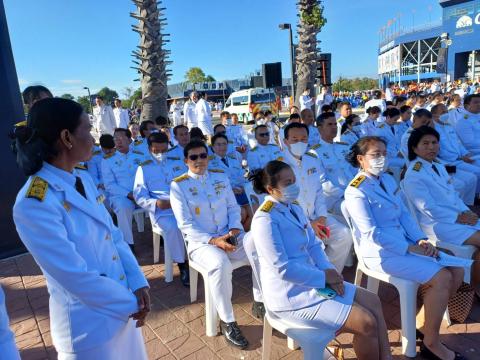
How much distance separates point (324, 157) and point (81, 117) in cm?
341

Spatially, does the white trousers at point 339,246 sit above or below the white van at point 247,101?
below

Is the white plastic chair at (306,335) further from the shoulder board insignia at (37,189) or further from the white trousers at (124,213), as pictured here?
the white trousers at (124,213)

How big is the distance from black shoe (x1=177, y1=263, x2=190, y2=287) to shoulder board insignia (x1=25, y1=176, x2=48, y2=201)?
2.42 metres

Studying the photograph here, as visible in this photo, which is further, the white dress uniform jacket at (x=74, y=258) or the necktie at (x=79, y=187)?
the necktie at (x=79, y=187)

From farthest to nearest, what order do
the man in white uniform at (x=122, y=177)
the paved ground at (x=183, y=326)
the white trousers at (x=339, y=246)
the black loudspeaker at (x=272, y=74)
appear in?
the black loudspeaker at (x=272, y=74), the man in white uniform at (x=122, y=177), the white trousers at (x=339, y=246), the paved ground at (x=183, y=326)

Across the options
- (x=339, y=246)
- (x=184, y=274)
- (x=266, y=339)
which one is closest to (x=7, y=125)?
(x=184, y=274)

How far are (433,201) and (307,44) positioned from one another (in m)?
11.8

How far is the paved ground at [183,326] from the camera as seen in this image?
2502 mm

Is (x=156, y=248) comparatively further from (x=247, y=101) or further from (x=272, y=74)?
(x=247, y=101)

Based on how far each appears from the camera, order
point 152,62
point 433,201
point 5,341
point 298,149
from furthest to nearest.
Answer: point 152,62, point 298,149, point 433,201, point 5,341

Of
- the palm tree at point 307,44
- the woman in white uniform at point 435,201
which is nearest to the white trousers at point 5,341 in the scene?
the woman in white uniform at point 435,201

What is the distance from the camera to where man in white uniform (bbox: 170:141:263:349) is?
2.93 meters

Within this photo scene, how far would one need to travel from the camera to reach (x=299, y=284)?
2.07m

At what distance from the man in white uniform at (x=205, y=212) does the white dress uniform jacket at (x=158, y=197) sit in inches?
19.0
